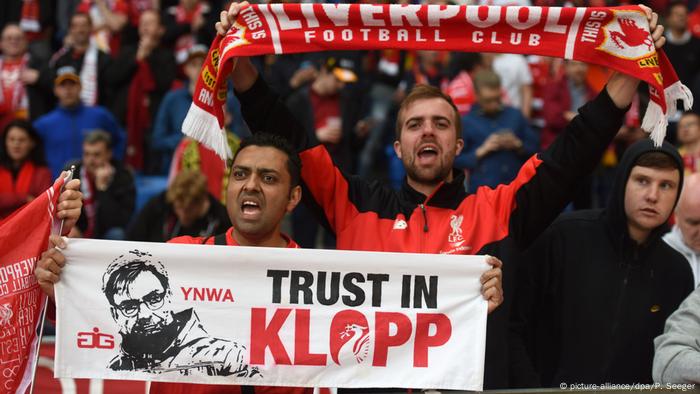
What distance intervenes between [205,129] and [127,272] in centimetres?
81

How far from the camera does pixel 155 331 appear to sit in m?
4.39

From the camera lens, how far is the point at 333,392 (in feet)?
15.2

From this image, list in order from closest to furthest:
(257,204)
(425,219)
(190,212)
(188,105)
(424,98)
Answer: (257,204), (425,219), (424,98), (190,212), (188,105)

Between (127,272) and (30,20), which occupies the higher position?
(30,20)

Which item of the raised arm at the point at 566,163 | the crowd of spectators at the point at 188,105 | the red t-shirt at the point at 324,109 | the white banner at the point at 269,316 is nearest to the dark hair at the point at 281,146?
the white banner at the point at 269,316

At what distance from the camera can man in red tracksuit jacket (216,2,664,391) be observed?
15.8 ft

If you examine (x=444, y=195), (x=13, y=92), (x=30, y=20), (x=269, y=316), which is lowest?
(x=269, y=316)

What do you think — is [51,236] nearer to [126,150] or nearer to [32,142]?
[32,142]

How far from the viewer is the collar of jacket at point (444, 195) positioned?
16.2 ft

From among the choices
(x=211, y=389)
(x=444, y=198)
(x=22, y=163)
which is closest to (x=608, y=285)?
(x=444, y=198)

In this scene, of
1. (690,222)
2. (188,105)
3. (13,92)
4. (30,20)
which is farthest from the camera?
(30,20)

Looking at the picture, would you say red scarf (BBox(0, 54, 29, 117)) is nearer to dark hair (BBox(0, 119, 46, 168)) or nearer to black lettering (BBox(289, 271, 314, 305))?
dark hair (BBox(0, 119, 46, 168))

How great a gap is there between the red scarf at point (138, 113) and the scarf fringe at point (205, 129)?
668cm

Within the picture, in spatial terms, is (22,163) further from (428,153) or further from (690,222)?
(690,222)
